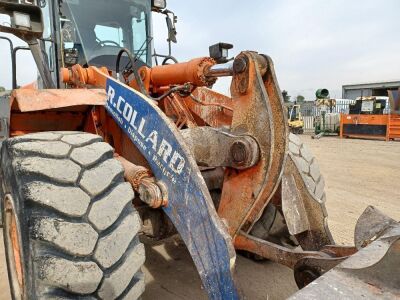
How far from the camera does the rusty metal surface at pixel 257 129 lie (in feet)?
6.57

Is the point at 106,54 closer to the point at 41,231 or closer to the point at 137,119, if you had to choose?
the point at 137,119

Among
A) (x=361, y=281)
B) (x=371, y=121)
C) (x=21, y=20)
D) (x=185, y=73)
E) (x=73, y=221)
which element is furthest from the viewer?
(x=371, y=121)

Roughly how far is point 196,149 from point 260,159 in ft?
1.38

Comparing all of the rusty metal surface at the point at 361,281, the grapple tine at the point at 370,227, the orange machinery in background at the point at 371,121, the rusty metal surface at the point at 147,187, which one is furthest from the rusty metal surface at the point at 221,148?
the orange machinery in background at the point at 371,121

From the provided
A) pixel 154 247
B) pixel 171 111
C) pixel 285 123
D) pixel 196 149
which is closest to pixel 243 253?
pixel 154 247

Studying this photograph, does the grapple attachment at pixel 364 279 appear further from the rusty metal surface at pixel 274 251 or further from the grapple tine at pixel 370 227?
the rusty metal surface at pixel 274 251

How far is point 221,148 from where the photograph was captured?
7.25ft

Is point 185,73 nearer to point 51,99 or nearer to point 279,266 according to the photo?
point 51,99

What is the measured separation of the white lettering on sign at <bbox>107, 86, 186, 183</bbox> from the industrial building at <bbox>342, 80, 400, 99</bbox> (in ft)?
109

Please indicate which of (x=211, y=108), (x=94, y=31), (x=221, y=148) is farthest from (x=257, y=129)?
(x=94, y=31)

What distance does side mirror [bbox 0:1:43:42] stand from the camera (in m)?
2.56

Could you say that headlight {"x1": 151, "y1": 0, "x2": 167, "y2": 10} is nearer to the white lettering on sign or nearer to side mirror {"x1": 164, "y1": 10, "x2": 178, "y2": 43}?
side mirror {"x1": 164, "y1": 10, "x2": 178, "y2": 43}

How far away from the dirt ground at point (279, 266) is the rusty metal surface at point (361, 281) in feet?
2.27

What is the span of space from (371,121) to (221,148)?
16.7m
